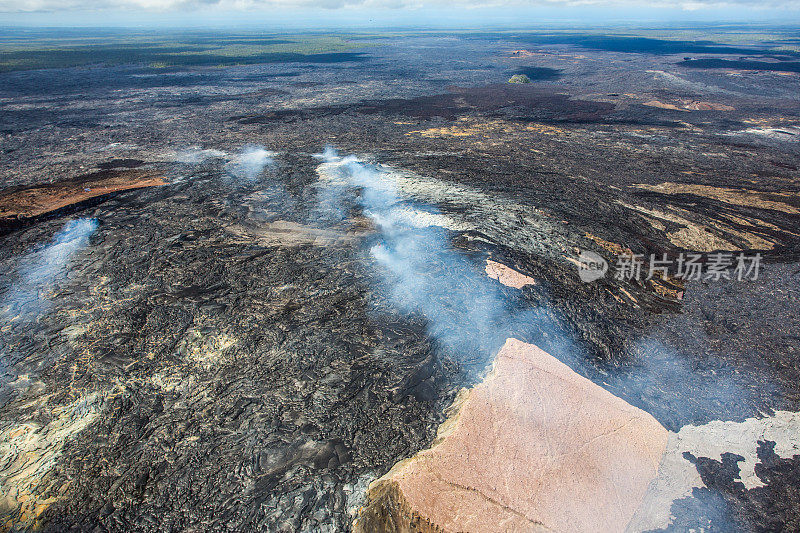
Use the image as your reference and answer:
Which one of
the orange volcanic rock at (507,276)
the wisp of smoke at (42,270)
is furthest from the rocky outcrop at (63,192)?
the orange volcanic rock at (507,276)

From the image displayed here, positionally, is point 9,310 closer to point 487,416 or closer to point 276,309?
point 276,309

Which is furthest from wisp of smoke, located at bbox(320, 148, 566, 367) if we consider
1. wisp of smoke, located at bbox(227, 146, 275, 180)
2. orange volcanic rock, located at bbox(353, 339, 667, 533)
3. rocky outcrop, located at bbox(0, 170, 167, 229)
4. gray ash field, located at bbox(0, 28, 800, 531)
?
rocky outcrop, located at bbox(0, 170, 167, 229)

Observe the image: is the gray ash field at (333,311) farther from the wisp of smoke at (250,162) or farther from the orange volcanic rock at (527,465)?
the orange volcanic rock at (527,465)

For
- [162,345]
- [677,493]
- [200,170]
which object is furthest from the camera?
[200,170]

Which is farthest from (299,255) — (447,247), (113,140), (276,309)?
(113,140)

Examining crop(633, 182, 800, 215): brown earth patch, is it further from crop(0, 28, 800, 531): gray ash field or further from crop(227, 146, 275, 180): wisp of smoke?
crop(227, 146, 275, 180): wisp of smoke

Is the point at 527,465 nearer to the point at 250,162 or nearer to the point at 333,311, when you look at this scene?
the point at 333,311

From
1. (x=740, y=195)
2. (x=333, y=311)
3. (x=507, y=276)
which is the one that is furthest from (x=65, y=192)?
(x=740, y=195)
